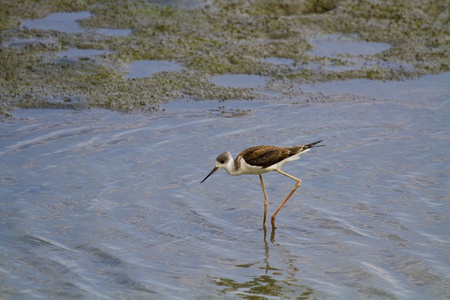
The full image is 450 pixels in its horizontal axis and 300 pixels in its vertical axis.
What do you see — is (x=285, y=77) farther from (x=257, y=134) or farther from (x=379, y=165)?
(x=379, y=165)

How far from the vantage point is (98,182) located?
7508mm

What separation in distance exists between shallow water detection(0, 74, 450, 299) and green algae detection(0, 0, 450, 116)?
1.41ft

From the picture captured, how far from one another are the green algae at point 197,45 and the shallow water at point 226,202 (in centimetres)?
43

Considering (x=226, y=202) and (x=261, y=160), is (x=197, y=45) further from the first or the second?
(x=261, y=160)

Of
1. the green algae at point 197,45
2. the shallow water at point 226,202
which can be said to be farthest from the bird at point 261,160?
the green algae at point 197,45

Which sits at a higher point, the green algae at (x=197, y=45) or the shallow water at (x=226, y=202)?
the green algae at (x=197, y=45)

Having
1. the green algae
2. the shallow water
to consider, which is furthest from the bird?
the green algae

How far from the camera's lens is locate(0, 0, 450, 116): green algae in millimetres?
9734

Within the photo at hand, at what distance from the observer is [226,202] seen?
7.25 meters

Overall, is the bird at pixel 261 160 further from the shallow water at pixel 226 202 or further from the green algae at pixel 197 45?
the green algae at pixel 197 45

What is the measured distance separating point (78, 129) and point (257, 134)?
7.56 feet

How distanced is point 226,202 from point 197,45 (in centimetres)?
448

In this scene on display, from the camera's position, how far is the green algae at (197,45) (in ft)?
31.9

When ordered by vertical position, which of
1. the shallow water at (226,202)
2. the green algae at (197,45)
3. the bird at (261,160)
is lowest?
the shallow water at (226,202)
